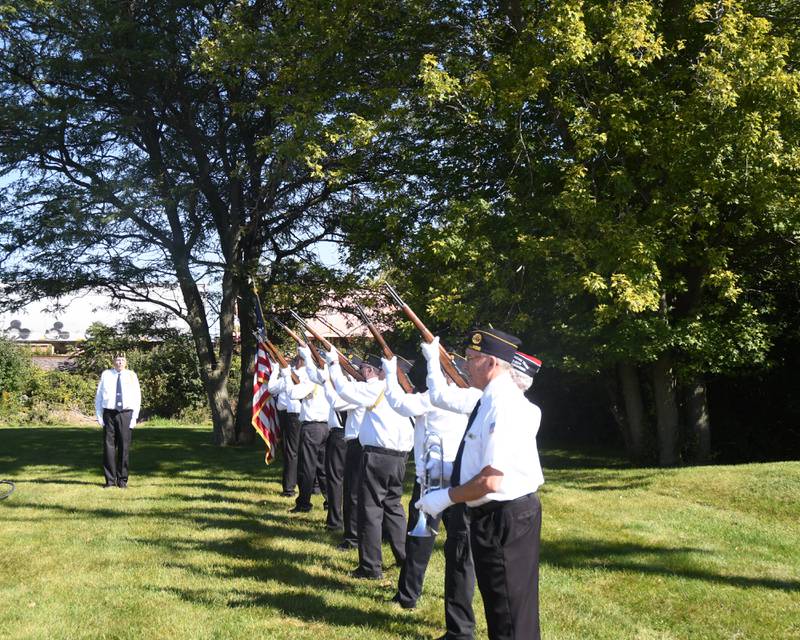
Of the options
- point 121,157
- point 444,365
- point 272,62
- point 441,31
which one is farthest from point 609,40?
point 121,157

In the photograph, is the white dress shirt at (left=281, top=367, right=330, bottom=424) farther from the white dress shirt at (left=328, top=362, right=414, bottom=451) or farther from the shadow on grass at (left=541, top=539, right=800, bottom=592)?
the shadow on grass at (left=541, top=539, right=800, bottom=592)

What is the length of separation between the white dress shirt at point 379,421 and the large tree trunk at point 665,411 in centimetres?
1067

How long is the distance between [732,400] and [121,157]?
17031mm

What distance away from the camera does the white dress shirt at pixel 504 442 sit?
4562 mm

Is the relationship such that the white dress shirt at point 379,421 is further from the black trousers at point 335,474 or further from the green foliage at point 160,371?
the green foliage at point 160,371

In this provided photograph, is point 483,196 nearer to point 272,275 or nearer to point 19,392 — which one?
point 272,275

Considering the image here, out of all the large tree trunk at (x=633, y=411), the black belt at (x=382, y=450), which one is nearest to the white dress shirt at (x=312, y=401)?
the black belt at (x=382, y=450)

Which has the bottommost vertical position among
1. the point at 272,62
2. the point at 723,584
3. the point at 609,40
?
the point at 723,584

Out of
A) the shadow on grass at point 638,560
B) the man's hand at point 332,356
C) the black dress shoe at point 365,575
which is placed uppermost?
the man's hand at point 332,356

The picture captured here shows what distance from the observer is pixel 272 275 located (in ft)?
74.5

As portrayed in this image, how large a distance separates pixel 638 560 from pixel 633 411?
33.6 feet

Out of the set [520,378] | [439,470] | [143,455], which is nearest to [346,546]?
[439,470]

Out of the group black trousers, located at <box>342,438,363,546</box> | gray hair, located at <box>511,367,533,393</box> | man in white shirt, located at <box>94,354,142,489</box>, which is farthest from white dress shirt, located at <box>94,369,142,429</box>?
gray hair, located at <box>511,367,533,393</box>

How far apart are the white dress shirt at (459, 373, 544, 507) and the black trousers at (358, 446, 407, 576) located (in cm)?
310
